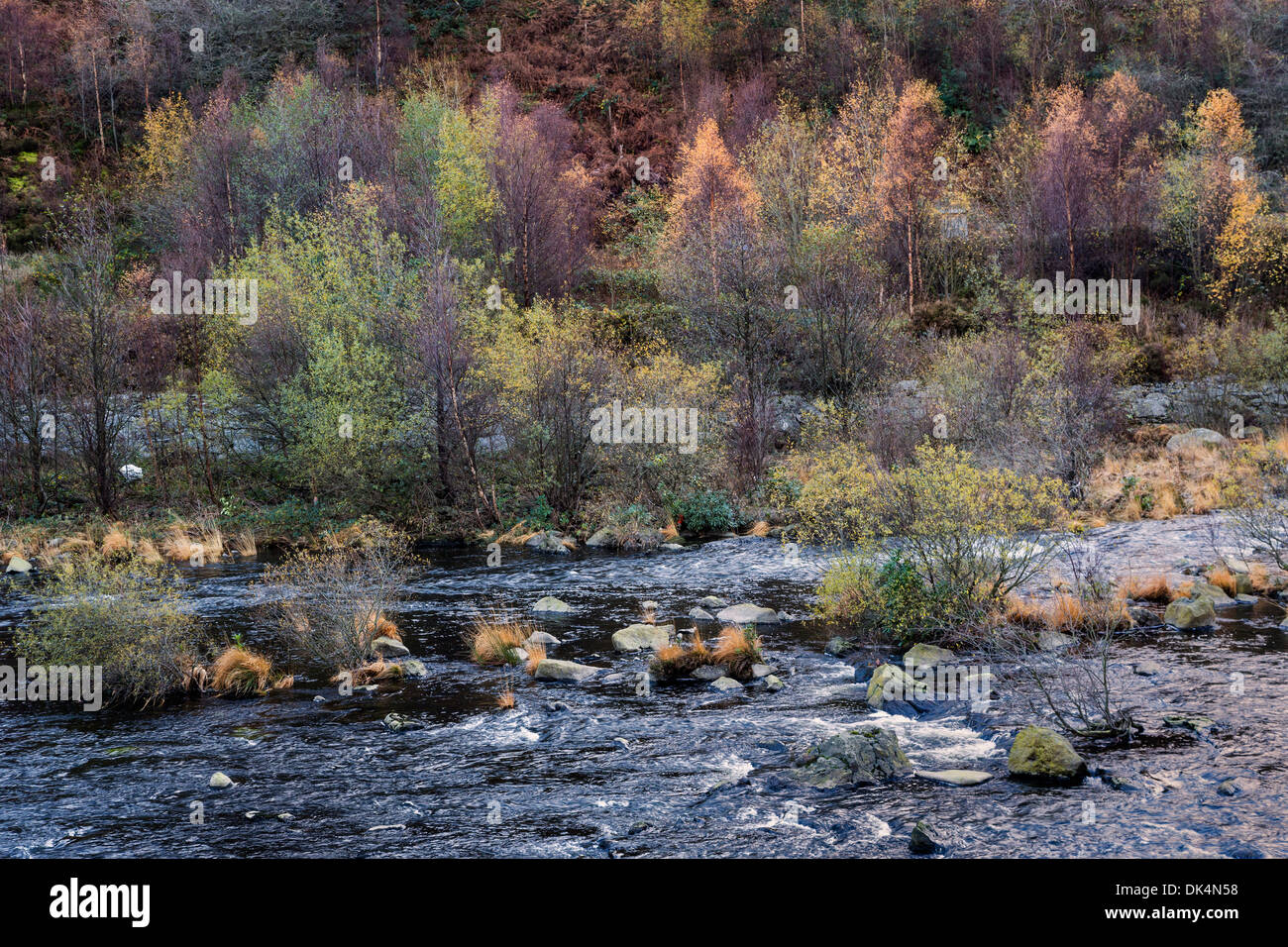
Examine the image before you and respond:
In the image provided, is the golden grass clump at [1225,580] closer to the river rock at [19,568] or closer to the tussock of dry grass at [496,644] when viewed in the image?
the tussock of dry grass at [496,644]

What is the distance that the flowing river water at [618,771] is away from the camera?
361 inches

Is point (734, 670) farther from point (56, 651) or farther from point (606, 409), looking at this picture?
point (606, 409)

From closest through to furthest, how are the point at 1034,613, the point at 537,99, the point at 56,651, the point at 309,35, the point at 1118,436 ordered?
the point at 56,651 → the point at 1034,613 → the point at 1118,436 → the point at 537,99 → the point at 309,35

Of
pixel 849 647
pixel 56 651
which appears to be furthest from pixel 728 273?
pixel 56 651

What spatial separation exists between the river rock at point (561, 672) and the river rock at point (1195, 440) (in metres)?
26.6

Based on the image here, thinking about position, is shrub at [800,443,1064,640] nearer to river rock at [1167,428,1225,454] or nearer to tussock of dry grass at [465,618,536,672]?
tussock of dry grass at [465,618,536,672]

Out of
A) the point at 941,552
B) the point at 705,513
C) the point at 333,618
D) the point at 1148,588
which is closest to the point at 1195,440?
the point at 705,513

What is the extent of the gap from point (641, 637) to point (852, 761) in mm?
6649

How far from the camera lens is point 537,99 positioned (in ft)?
Answer: 225

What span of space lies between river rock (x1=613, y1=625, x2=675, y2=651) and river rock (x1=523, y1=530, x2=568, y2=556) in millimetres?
10367

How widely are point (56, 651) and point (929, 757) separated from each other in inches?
516

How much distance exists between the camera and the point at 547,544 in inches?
1101

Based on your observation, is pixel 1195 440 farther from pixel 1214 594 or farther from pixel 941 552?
pixel 941 552

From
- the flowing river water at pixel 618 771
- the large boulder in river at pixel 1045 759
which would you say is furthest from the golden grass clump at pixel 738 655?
the large boulder in river at pixel 1045 759
